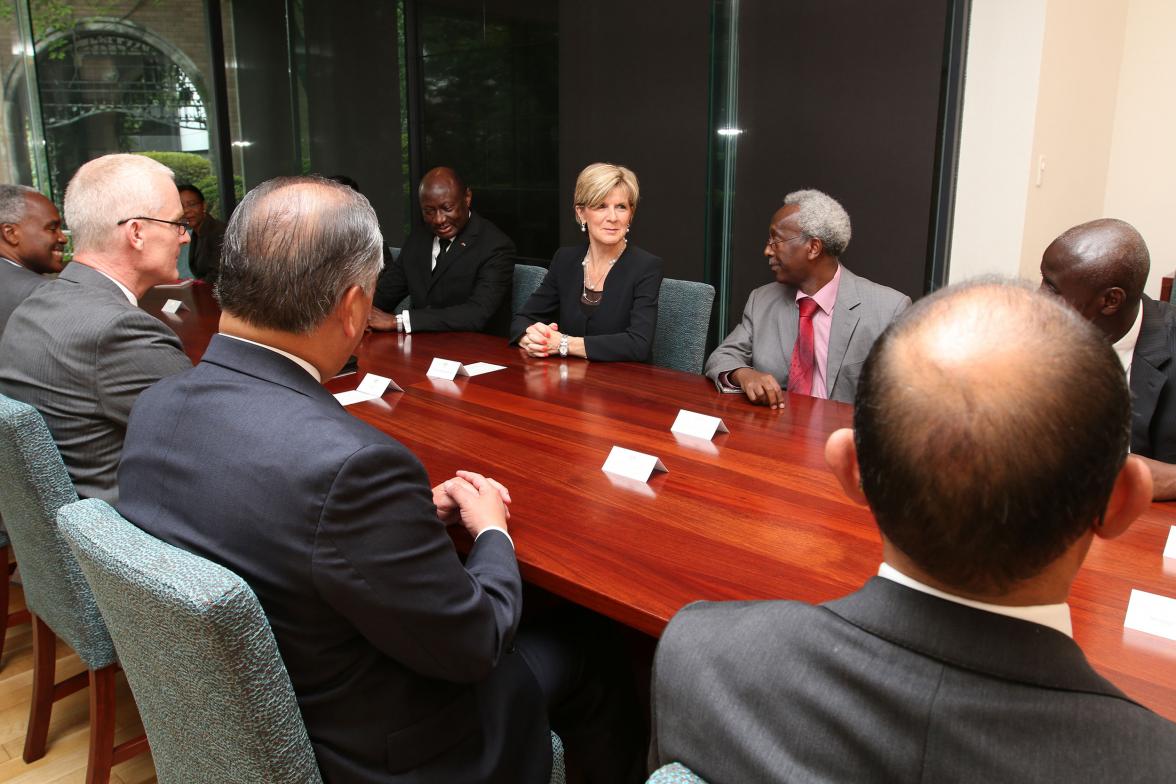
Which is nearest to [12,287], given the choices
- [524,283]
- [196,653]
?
[524,283]

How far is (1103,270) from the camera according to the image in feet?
7.06

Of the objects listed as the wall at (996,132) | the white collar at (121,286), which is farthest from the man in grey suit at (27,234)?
the wall at (996,132)

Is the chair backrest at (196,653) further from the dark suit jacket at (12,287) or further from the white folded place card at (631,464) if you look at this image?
the dark suit jacket at (12,287)

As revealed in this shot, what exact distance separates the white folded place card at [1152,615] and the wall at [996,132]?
3537mm

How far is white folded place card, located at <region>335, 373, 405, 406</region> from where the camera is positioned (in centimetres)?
275

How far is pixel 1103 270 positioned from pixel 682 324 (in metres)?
1.81

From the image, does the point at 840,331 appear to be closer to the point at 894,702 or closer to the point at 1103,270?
the point at 1103,270

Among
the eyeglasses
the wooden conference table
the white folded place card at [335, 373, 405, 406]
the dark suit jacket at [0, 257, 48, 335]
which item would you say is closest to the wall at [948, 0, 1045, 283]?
the wooden conference table

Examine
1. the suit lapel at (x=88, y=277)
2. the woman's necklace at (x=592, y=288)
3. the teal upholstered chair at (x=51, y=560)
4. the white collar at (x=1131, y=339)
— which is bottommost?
the teal upholstered chair at (x=51, y=560)

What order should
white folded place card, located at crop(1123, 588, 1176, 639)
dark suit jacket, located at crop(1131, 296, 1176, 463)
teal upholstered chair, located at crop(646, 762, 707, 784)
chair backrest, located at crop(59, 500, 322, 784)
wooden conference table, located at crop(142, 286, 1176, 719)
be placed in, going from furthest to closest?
1. dark suit jacket, located at crop(1131, 296, 1176, 463)
2. wooden conference table, located at crop(142, 286, 1176, 719)
3. white folded place card, located at crop(1123, 588, 1176, 639)
4. chair backrest, located at crop(59, 500, 322, 784)
5. teal upholstered chair, located at crop(646, 762, 707, 784)

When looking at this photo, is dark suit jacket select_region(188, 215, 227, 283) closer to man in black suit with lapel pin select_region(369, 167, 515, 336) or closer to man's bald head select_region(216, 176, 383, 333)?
man in black suit with lapel pin select_region(369, 167, 515, 336)

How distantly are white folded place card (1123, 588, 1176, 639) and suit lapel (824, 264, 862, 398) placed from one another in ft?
5.67

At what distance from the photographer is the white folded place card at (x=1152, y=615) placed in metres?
1.27

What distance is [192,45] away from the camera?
24.0 feet
